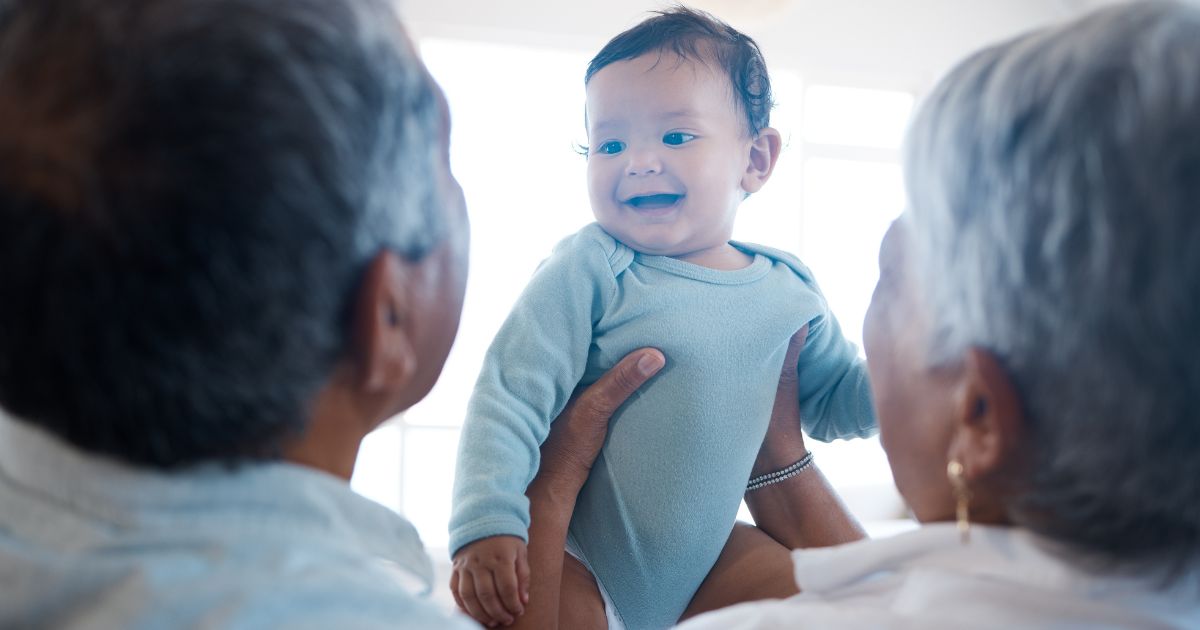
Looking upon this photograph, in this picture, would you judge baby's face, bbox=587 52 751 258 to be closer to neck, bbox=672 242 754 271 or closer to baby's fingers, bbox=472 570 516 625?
neck, bbox=672 242 754 271

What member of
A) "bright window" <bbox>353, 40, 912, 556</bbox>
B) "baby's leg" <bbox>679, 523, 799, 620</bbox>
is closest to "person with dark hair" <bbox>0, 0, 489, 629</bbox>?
"baby's leg" <bbox>679, 523, 799, 620</bbox>

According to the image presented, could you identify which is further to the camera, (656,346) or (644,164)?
(644,164)

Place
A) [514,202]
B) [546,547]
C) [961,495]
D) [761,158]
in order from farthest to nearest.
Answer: [514,202]
[761,158]
[546,547]
[961,495]

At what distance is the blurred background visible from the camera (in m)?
5.40

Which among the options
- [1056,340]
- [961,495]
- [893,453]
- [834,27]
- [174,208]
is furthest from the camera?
[834,27]

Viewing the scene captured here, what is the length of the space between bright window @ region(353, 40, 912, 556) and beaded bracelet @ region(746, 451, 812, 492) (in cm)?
378

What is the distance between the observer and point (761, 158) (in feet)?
5.33

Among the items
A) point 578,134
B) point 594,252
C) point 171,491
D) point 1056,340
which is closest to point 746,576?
point 594,252

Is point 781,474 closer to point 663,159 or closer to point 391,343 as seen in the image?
point 663,159

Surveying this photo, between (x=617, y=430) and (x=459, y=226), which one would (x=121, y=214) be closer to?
(x=459, y=226)

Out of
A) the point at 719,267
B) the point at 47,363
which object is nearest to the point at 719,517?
the point at 719,267

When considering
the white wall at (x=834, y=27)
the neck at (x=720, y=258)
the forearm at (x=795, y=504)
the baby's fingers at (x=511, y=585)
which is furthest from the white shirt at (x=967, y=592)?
the white wall at (x=834, y=27)

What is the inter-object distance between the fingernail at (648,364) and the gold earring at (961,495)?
53cm

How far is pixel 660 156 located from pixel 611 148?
0.08m
